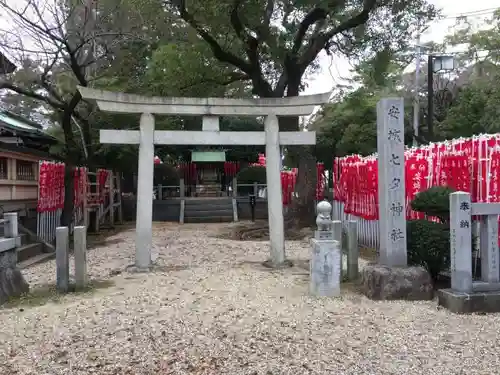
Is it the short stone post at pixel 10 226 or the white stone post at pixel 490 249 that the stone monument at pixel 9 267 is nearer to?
the short stone post at pixel 10 226

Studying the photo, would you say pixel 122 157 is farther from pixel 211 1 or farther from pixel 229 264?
pixel 229 264

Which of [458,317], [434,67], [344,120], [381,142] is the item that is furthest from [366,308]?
[344,120]

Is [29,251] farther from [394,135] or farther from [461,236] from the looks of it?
[461,236]

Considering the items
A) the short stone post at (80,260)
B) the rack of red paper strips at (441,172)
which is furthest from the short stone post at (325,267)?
the short stone post at (80,260)

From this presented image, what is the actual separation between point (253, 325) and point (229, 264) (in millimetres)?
3887

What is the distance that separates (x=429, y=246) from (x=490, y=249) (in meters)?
0.86

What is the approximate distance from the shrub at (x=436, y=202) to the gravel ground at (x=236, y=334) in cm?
160

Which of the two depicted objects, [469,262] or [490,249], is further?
[490,249]

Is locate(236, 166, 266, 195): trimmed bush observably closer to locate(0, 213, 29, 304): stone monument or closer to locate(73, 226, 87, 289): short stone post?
locate(73, 226, 87, 289): short stone post

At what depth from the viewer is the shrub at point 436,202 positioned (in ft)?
22.3

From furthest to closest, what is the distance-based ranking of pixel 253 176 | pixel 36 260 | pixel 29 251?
1. pixel 253 176
2. pixel 29 251
3. pixel 36 260

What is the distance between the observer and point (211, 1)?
11.0 m

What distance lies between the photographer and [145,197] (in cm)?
847

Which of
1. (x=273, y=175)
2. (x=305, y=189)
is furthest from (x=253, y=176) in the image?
(x=273, y=175)
